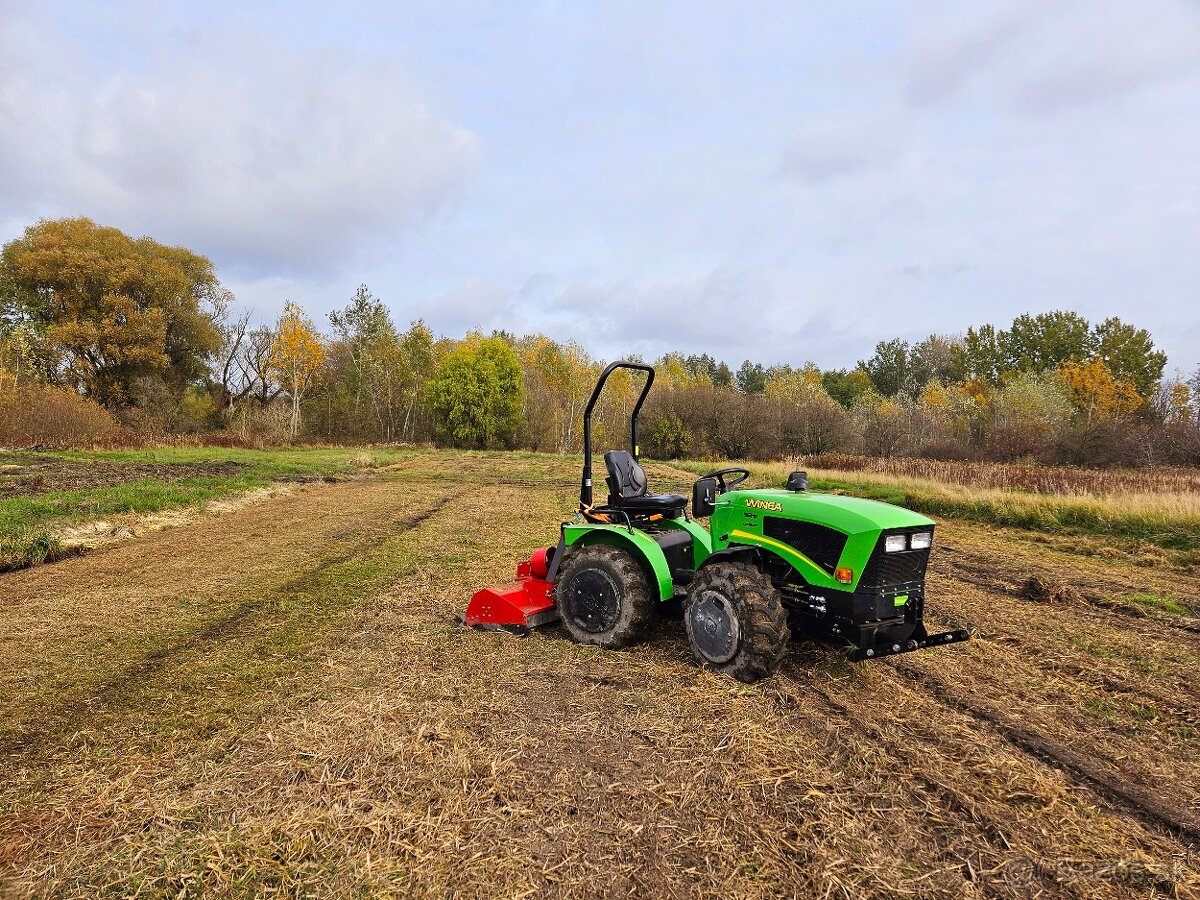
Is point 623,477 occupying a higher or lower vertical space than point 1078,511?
→ higher

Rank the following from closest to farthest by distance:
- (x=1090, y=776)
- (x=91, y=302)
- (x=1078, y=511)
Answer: (x=1090, y=776)
(x=1078, y=511)
(x=91, y=302)

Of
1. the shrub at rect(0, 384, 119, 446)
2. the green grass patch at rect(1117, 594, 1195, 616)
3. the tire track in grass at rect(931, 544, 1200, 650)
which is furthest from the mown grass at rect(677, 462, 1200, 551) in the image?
the shrub at rect(0, 384, 119, 446)

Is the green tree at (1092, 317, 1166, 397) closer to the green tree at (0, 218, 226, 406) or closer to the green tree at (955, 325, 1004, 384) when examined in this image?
the green tree at (955, 325, 1004, 384)

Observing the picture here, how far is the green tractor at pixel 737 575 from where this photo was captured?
3.96 meters

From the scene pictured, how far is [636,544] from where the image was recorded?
4.94 metres

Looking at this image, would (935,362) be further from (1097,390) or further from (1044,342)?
(1097,390)

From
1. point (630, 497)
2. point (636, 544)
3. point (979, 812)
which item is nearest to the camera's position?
point (979, 812)

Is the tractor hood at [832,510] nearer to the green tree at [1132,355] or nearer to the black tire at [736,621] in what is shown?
the black tire at [736,621]

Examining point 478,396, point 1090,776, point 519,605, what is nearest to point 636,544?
point 519,605

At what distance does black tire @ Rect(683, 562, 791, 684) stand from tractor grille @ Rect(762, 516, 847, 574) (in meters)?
0.31

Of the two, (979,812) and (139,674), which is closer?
(979,812)

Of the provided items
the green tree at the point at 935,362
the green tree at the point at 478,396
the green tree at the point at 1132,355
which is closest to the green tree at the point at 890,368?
the green tree at the point at 935,362

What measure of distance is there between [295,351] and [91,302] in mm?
11890

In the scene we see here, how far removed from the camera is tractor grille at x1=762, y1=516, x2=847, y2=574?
4023 millimetres
